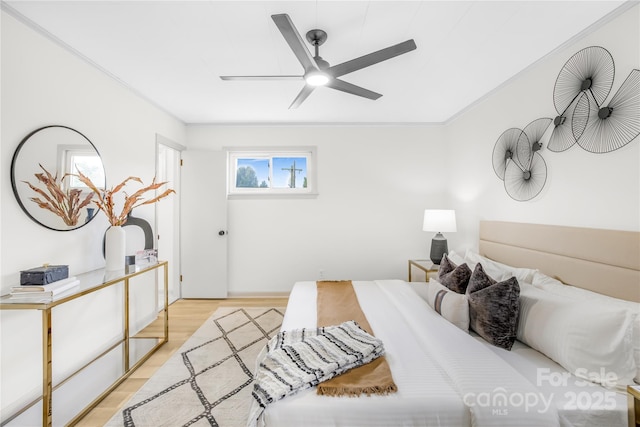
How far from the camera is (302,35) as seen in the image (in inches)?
76.3

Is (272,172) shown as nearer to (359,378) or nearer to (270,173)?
(270,173)

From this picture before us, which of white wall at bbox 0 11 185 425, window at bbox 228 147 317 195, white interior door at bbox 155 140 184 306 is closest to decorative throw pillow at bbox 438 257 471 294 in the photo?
window at bbox 228 147 317 195

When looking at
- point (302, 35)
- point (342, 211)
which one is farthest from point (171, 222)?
point (302, 35)

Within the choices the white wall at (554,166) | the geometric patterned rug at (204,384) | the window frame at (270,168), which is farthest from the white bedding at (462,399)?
the window frame at (270,168)

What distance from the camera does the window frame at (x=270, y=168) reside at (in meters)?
4.07

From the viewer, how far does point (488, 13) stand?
176cm

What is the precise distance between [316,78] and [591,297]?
6.77 feet

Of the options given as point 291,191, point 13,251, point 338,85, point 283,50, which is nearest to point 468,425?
point 338,85

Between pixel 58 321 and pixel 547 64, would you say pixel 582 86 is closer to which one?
pixel 547 64

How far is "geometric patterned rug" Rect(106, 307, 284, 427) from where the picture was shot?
68.1 inches

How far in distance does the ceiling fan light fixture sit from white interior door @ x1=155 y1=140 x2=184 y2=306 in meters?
2.63

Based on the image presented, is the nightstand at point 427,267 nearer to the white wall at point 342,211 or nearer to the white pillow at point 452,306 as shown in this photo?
the white wall at point 342,211

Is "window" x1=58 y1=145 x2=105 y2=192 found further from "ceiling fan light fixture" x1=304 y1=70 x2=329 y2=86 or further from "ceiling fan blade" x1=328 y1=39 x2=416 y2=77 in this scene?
"ceiling fan blade" x1=328 y1=39 x2=416 y2=77

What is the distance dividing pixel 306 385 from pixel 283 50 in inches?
86.6
